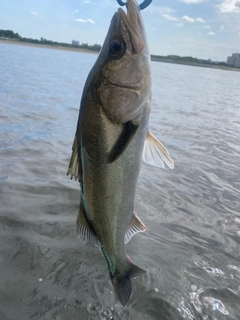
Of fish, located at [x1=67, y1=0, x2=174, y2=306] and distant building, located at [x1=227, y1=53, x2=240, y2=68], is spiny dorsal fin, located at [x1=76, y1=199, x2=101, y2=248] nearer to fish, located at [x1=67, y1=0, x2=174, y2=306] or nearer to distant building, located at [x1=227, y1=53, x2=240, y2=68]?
fish, located at [x1=67, y1=0, x2=174, y2=306]

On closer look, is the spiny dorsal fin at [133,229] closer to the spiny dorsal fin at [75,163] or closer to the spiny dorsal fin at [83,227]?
the spiny dorsal fin at [83,227]

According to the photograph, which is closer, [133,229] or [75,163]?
[75,163]

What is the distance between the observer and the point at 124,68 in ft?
7.98

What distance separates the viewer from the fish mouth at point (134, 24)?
7.82ft

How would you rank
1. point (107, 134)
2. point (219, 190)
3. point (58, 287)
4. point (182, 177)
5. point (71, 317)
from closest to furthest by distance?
point (107, 134) → point (71, 317) → point (58, 287) → point (219, 190) → point (182, 177)

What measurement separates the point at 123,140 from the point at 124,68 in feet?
1.67

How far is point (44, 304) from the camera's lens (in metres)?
3.93

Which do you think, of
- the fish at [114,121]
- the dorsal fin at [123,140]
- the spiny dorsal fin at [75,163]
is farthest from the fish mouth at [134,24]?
the spiny dorsal fin at [75,163]

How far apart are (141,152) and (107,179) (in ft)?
1.02

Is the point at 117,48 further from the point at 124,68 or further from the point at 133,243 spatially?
the point at 133,243

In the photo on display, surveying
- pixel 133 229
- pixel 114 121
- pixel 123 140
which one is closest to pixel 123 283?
pixel 133 229

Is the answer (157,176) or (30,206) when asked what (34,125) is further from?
(30,206)

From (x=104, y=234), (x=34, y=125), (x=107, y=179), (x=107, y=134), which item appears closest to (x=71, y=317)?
(x=104, y=234)

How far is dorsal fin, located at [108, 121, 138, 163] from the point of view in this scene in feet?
7.74
